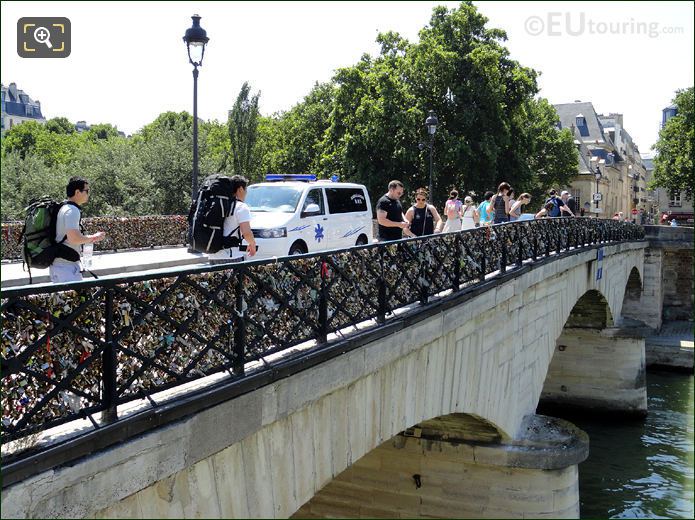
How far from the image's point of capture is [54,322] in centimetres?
379

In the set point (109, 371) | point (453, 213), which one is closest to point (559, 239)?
point (453, 213)

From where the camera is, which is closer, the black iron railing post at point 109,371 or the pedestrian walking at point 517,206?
the black iron railing post at point 109,371

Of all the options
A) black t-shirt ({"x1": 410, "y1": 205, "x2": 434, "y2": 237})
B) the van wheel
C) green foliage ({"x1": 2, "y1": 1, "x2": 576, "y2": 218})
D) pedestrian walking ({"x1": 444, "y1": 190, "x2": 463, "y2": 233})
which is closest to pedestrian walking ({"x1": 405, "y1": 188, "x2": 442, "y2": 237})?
black t-shirt ({"x1": 410, "y1": 205, "x2": 434, "y2": 237})

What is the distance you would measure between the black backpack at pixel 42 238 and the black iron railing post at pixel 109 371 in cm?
213

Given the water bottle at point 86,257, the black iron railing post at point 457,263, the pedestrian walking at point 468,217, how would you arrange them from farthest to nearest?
the pedestrian walking at point 468,217 → the black iron railing post at point 457,263 → the water bottle at point 86,257

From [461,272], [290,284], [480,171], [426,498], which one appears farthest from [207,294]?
[480,171]

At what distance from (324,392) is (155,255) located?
41.4ft

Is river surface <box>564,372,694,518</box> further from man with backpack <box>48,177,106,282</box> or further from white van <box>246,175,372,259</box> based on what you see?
man with backpack <box>48,177,106,282</box>

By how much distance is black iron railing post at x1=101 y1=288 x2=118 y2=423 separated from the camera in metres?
4.06

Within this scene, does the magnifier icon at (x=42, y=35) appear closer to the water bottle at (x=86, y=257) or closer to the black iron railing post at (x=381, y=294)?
the water bottle at (x=86, y=257)

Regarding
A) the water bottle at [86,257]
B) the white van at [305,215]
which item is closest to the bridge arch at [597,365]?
the white van at [305,215]

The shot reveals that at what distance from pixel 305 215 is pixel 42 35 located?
32.6 ft

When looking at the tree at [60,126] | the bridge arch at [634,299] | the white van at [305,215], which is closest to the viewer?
the white van at [305,215]

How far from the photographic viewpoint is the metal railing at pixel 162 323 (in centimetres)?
379
